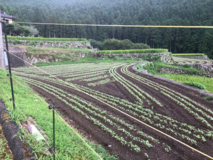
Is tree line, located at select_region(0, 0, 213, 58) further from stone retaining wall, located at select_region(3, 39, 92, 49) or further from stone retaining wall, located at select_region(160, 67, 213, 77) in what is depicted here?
stone retaining wall, located at select_region(160, 67, 213, 77)

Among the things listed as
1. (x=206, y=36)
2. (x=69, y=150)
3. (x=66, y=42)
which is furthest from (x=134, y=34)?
(x=69, y=150)

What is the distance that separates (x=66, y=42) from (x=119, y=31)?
40.4 meters

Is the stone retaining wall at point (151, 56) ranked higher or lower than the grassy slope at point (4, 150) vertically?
higher

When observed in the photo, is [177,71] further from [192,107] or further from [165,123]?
[165,123]

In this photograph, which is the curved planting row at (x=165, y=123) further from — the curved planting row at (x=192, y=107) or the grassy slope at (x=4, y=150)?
the grassy slope at (x=4, y=150)

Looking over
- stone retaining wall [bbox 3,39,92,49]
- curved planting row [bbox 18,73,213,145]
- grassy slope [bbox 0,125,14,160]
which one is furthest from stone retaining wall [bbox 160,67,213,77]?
grassy slope [bbox 0,125,14,160]

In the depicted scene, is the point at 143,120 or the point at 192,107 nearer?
the point at 143,120

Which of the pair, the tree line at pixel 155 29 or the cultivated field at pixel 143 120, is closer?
the cultivated field at pixel 143 120

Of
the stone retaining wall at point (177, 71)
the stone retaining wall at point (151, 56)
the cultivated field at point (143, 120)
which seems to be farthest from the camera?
the stone retaining wall at point (151, 56)

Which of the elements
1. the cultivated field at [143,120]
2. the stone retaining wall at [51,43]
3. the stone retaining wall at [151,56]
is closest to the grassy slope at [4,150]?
the cultivated field at [143,120]

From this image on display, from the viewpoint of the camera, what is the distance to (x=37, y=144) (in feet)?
11.7

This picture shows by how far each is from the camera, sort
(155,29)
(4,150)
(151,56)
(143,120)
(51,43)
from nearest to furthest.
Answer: (4,150), (143,120), (151,56), (51,43), (155,29)

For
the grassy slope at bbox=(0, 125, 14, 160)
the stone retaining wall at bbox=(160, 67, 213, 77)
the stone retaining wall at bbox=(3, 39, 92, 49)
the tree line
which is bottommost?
the stone retaining wall at bbox=(160, 67, 213, 77)

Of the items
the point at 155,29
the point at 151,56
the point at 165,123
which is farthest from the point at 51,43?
the point at 155,29
